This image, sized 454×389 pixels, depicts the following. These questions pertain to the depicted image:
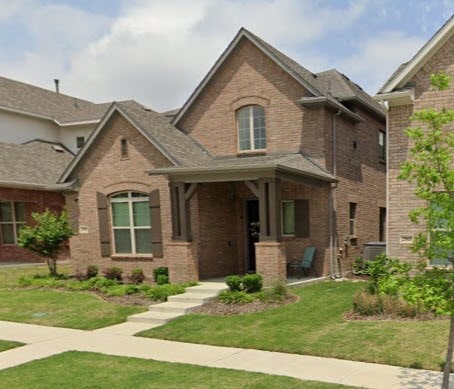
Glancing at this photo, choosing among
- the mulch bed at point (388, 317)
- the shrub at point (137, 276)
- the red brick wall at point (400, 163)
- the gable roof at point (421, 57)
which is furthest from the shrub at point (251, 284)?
the gable roof at point (421, 57)

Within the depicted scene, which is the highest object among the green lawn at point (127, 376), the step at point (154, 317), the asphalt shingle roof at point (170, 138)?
the asphalt shingle roof at point (170, 138)

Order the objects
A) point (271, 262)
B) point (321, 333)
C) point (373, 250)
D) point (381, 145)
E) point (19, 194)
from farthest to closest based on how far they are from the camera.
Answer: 1. point (19, 194)
2. point (381, 145)
3. point (373, 250)
4. point (271, 262)
5. point (321, 333)

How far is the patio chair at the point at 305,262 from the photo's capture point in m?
14.5

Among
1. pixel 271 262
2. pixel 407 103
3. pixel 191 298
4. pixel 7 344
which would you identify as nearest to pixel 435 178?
pixel 407 103

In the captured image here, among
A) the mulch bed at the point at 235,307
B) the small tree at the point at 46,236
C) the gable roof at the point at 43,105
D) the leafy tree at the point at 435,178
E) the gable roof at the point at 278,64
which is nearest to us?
the leafy tree at the point at 435,178

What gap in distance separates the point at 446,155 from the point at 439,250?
44.9 inches

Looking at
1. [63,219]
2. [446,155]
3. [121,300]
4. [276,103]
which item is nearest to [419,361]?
[446,155]

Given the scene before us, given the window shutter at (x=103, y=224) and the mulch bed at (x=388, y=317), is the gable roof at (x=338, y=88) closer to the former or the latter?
the mulch bed at (x=388, y=317)

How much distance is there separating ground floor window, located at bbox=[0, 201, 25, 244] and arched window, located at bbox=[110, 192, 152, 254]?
25.3ft

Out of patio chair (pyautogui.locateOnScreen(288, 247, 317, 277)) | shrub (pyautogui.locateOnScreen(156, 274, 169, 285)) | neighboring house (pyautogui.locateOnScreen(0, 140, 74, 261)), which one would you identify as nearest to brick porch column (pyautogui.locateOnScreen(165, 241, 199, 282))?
shrub (pyautogui.locateOnScreen(156, 274, 169, 285))

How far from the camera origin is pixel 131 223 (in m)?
15.8

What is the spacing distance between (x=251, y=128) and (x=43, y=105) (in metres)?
18.0

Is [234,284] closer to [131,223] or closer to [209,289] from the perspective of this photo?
[209,289]

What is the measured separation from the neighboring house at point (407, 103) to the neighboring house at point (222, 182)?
2746 mm
